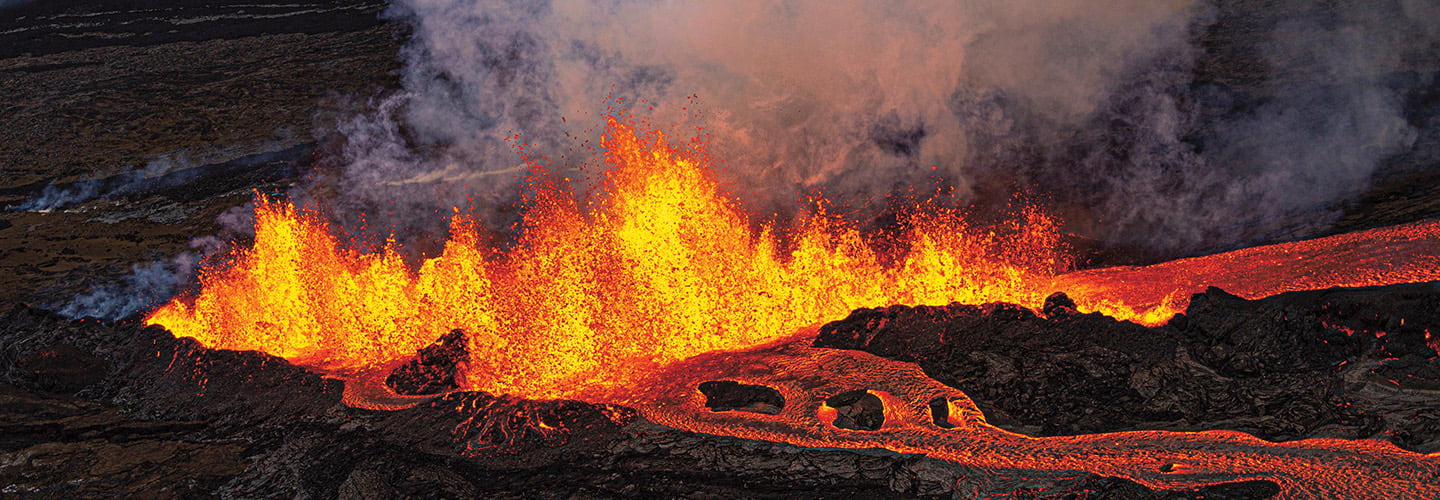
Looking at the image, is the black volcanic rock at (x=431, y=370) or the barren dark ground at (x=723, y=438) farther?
the black volcanic rock at (x=431, y=370)

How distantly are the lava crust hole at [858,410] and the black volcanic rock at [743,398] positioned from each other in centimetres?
40

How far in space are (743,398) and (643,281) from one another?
2707 mm

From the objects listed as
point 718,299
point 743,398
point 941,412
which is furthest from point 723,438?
point 718,299

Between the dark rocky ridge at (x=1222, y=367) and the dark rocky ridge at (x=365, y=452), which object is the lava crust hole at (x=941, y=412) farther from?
the dark rocky ridge at (x=365, y=452)

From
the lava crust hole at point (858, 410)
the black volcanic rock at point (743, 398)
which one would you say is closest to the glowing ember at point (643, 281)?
the black volcanic rock at point (743, 398)

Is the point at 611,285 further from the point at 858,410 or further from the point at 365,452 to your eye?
the point at 858,410

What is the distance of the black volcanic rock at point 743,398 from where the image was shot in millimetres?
7129

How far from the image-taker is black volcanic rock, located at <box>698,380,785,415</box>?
23.4 ft

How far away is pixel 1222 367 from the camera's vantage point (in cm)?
669

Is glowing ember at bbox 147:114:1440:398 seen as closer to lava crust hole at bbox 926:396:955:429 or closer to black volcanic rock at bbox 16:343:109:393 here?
black volcanic rock at bbox 16:343:109:393

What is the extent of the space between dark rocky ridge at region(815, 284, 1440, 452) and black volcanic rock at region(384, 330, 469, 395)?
3633mm

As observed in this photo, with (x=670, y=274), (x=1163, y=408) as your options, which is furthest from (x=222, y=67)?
(x=1163, y=408)

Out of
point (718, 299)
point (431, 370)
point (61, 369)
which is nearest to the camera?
point (431, 370)

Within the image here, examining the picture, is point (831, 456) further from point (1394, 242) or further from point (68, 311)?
point (68, 311)
